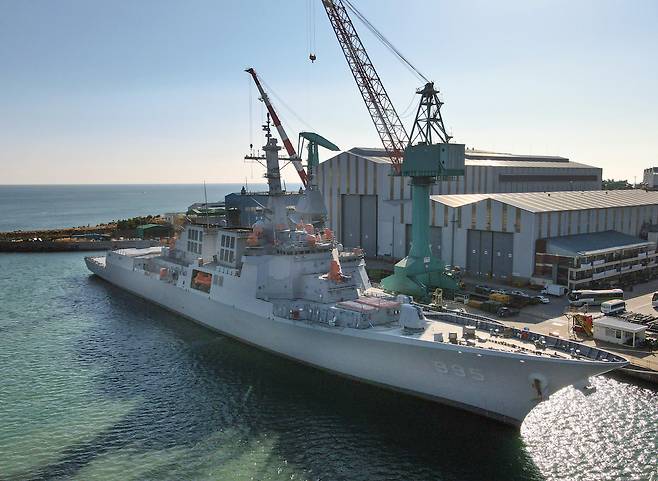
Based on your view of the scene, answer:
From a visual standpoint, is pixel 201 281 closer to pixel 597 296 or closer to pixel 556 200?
pixel 597 296

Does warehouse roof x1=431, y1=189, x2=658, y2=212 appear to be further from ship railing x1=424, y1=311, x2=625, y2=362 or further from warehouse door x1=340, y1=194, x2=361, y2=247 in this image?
ship railing x1=424, y1=311, x2=625, y2=362

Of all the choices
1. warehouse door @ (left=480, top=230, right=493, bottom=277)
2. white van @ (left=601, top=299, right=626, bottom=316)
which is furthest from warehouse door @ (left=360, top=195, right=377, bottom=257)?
white van @ (left=601, top=299, right=626, bottom=316)

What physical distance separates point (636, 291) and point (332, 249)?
25.6 metres

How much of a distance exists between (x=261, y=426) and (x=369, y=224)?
114 ft

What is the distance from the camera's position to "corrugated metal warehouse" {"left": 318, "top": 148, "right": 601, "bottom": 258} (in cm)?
4962

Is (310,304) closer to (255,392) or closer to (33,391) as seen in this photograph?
(255,392)

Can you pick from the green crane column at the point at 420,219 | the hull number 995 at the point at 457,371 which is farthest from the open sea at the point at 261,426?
the green crane column at the point at 420,219

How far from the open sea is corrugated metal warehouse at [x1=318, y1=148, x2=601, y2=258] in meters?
25.4

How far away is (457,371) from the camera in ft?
64.4

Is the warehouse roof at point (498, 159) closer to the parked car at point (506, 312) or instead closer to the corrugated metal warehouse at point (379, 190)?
the corrugated metal warehouse at point (379, 190)

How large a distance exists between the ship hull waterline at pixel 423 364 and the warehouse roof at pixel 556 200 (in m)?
23.3

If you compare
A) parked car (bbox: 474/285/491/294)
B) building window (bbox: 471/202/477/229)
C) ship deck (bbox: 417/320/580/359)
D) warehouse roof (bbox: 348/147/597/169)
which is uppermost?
warehouse roof (bbox: 348/147/597/169)

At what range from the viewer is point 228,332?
97.7 ft

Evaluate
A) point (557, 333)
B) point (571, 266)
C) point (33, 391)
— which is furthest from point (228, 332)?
point (571, 266)
